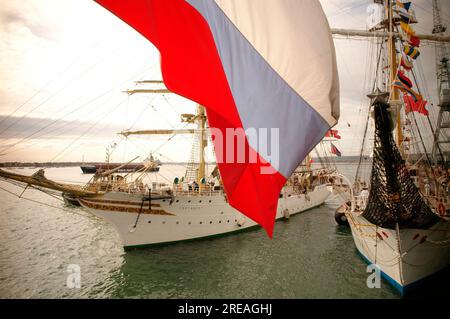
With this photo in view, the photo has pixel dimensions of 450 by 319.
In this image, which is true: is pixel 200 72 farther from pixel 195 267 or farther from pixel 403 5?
pixel 403 5

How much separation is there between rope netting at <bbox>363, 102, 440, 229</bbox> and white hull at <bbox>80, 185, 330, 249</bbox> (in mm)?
8850

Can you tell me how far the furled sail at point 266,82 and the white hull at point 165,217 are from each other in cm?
1155

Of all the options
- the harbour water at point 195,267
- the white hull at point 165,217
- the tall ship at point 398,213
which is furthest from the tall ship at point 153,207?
the tall ship at point 398,213

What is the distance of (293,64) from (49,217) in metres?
29.0

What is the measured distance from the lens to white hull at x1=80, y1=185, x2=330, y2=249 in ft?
40.2

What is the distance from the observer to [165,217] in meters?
13.0

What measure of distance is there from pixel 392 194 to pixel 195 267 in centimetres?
839

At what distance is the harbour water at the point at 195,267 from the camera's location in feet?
28.3

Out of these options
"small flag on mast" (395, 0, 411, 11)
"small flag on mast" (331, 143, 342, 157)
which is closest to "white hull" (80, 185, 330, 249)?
"small flag on mast" (395, 0, 411, 11)

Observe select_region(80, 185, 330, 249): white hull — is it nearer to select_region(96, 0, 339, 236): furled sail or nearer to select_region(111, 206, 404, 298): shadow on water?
select_region(111, 206, 404, 298): shadow on water

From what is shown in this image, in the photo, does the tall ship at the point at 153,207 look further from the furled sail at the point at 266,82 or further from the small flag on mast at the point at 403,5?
the furled sail at the point at 266,82

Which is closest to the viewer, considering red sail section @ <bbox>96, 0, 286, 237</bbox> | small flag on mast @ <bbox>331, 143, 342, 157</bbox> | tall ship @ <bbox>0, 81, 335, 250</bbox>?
red sail section @ <bbox>96, 0, 286, 237</bbox>

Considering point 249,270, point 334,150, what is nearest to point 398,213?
point 249,270
